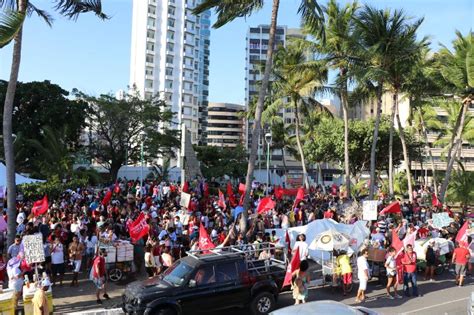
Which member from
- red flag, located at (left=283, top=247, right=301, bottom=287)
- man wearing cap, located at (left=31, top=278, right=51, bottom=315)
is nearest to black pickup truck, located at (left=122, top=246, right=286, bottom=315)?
red flag, located at (left=283, top=247, right=301, bottom=287)

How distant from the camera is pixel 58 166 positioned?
29.6 m

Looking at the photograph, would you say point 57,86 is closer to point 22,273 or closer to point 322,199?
point 322,199

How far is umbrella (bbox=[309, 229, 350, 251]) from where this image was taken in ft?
44.1

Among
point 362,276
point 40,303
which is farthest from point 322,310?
point 40,303

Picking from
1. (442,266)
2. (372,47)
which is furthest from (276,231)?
(372,47)

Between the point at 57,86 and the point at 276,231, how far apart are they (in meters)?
30.7

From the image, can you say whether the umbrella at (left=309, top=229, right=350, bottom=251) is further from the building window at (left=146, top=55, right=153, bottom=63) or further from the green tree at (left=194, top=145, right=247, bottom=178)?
the building window at (left=146, top=55, right=153, bottom=63)

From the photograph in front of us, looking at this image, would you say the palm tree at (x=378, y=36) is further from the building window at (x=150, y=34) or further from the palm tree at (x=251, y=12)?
the building window at (x=150, y=34)

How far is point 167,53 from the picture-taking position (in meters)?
86.4

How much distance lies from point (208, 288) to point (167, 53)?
80.1 meters

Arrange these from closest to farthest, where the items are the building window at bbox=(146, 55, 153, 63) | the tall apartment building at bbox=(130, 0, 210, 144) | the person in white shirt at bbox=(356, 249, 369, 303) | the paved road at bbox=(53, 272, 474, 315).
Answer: the paved road at bbox=(53, 272, 474, 315) → the person in white shirt at bbox=(356, 249, 369, 303) → the tall apartment building at bbox=(130, 0, 210, 144) → the building window at bbox=(146, 55, 153, 63)

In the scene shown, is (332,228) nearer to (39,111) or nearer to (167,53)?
(39,111)

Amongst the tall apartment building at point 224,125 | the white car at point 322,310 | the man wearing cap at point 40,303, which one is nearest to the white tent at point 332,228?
the white car at point 322,310

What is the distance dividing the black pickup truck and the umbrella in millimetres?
2348
